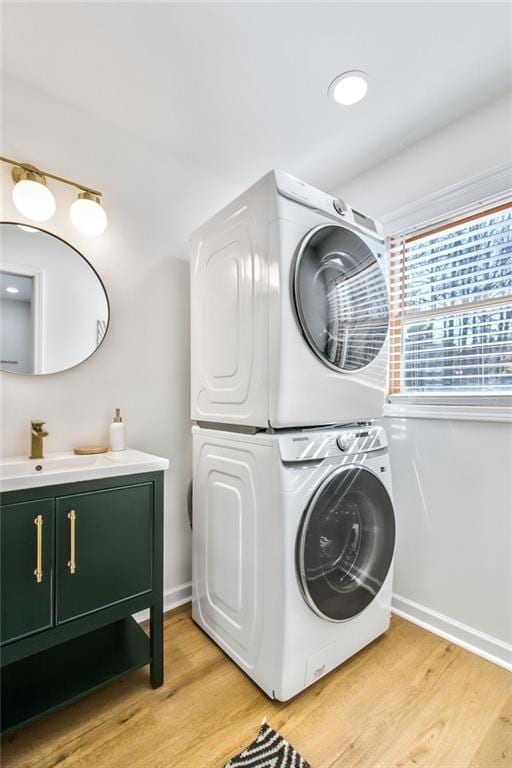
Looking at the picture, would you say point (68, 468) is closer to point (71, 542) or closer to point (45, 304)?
point (71, 542)

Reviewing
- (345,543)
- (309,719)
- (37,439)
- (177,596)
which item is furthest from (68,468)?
(309,719)

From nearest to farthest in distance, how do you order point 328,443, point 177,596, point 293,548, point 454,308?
1. point 293,548
2. point 328,443
3. point 454,308
4. point 177,596

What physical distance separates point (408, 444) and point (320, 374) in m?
0.82

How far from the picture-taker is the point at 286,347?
4.26 feet

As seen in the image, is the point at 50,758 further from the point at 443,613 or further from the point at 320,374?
the point at 443,613

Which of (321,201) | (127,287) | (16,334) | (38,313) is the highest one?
(321,201)

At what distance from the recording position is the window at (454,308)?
5.34 feet

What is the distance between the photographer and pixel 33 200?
1.46m

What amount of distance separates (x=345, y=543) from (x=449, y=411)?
0.81 meters

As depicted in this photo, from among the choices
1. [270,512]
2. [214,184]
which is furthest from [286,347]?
[214,184]

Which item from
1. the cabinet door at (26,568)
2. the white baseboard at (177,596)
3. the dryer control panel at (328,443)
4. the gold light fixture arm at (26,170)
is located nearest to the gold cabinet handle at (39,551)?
the cabinet door at (26,568)

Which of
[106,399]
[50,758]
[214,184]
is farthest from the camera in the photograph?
[214,184]

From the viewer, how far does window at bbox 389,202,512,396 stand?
1.63 meters

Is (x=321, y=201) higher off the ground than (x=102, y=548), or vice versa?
(x=321, y=201)
